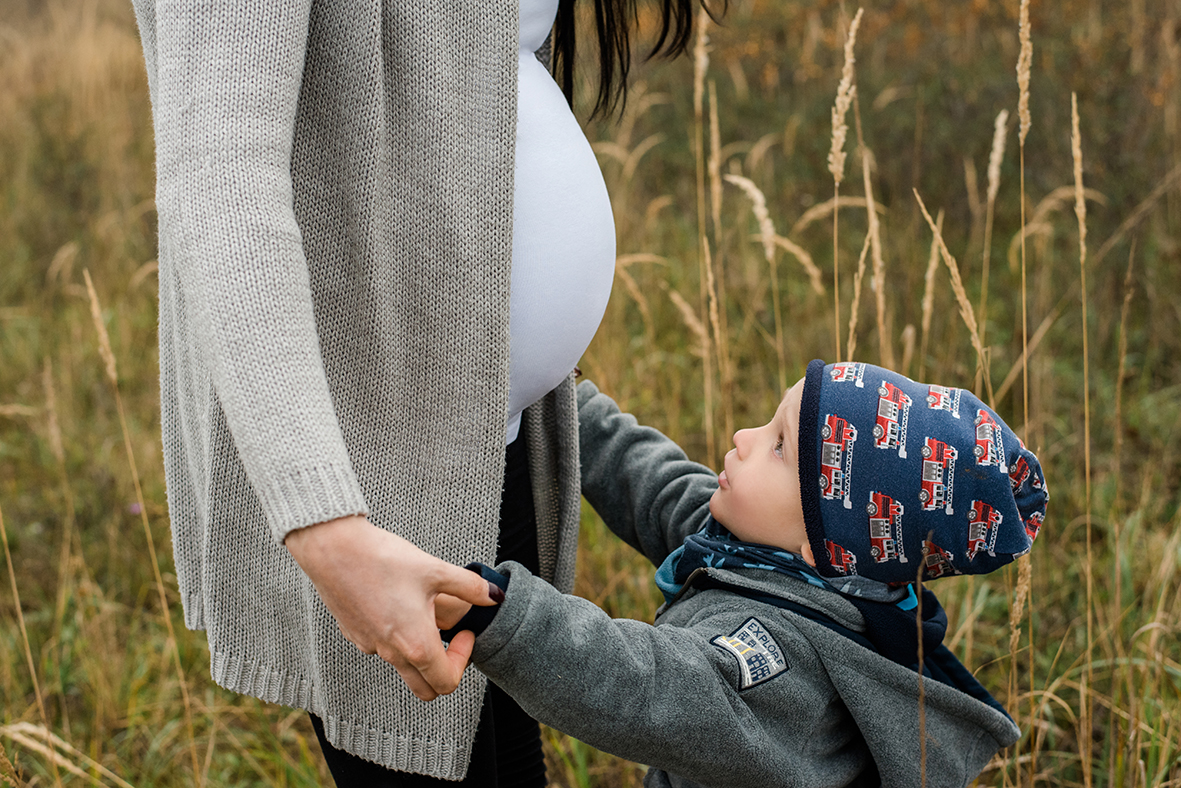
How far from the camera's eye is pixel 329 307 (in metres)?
0.96

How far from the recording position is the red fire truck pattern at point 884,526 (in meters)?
1.10

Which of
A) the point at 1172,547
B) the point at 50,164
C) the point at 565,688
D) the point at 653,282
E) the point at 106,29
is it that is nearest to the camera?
the point at 565,688

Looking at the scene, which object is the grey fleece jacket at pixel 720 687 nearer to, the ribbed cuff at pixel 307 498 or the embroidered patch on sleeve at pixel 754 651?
the embroidered patch on sleeve at pixel 754 651

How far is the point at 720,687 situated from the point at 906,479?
32 centimetres

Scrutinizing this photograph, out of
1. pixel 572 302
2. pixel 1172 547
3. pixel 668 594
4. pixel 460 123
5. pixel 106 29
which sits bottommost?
pixel 1172 547

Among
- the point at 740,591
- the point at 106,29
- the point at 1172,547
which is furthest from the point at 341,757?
the point at 106,29

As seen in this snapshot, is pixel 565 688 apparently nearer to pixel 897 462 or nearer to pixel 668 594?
pixel 668 594

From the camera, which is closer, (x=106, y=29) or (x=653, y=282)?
(x=653, y=282)

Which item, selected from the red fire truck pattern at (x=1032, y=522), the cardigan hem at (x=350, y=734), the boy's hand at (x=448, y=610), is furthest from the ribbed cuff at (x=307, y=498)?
the red fire truck pattern at (x=1032, y=522)

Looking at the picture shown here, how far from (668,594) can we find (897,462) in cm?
33

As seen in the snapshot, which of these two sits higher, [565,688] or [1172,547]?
[565,688]

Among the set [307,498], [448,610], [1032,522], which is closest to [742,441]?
[1032,522]

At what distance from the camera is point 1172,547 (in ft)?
6.72

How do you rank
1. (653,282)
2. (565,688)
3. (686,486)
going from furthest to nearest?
(653,282), (686,486), (565,688)
